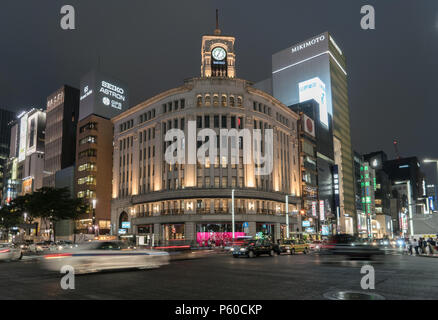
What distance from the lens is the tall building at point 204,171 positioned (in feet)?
215

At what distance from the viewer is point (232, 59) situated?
9000cm

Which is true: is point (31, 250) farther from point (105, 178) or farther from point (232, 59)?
point (232, 59)

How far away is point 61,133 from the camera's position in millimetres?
113438

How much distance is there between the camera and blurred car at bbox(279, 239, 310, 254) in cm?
3784

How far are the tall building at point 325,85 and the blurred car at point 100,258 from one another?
111m

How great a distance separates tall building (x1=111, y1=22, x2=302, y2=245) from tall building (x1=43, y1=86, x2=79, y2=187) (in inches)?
1599

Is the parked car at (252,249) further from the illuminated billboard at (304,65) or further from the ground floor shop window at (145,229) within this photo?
the illuminated billboard at (304,65)

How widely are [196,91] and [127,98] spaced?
44114 millimetres

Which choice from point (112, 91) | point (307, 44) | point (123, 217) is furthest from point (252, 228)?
point (307, 44)

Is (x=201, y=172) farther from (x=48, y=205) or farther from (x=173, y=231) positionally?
(x=48, y=205)

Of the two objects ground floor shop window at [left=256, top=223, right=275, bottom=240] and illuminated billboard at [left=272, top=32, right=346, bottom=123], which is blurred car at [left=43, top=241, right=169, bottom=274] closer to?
ground floor shop window at [left=256, top=223, right=275, bottom=240]

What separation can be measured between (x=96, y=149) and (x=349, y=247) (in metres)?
76.0

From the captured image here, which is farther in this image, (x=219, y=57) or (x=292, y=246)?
(x=219, y=57)

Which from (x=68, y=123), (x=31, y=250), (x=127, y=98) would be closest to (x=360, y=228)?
(x=127, y=98)
